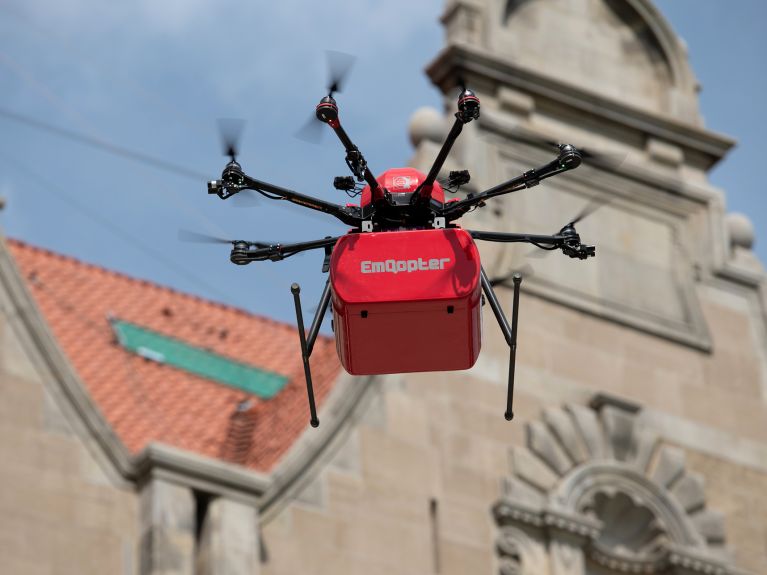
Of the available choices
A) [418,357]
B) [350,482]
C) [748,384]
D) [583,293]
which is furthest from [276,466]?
[418,357]

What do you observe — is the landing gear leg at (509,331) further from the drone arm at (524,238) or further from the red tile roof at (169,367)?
the red tile roof at (169,367)

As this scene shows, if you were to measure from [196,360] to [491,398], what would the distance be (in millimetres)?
6574

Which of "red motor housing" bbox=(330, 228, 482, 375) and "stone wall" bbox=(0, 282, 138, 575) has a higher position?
"stone wall" bbox=(0, 282, 138, 575)

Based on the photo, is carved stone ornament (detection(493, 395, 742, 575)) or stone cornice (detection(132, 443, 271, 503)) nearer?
stone cornice (detection(132, 443, 271, 503))

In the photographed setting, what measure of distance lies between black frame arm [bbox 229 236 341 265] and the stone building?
1030 cm

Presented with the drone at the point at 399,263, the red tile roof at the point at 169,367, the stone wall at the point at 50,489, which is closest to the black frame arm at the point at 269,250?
the drone at the point at 399,263

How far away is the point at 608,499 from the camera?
1406 inches

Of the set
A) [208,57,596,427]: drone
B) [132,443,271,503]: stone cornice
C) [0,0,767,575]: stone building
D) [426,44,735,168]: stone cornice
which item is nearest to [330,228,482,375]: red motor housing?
[208,57,596,427]: drone

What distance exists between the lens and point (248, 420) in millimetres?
37438

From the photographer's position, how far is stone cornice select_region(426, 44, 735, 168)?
3838 cm

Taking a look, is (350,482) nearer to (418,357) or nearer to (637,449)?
(637,449)

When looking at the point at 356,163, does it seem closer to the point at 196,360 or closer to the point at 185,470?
the point at 185,470

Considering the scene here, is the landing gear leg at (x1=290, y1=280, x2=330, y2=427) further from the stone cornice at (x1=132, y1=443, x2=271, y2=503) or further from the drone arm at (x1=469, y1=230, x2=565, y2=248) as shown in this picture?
the stone cornice at (x1=132, y1=443, x2=271, y2=503)

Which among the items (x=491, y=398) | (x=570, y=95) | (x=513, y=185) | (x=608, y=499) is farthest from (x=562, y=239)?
(x=570, y=95)
